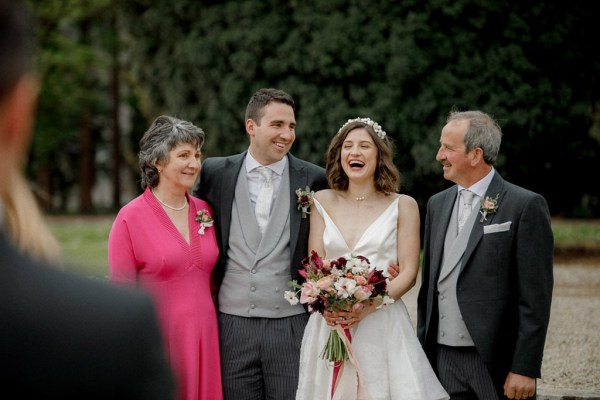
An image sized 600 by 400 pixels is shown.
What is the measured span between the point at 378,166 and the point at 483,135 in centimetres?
74

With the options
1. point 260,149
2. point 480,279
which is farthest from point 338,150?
point 480,279

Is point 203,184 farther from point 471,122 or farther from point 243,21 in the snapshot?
point 243,21

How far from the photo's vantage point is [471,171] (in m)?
4.37

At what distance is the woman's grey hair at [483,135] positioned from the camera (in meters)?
4.31

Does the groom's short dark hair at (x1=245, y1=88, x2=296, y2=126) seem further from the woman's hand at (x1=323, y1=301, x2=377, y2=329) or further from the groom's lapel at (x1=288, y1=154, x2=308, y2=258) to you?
the woman's hand at (x1=323, y1=301, x2=377, y2=329)

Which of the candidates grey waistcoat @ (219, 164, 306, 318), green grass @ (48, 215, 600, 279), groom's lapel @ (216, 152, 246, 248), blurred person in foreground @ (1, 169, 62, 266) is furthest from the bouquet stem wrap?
green grass @ (48, 215, 600, 279)

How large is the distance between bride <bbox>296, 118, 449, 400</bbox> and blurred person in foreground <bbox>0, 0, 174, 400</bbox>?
11.1 ft

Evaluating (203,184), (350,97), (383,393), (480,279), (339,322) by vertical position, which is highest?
(350,97)

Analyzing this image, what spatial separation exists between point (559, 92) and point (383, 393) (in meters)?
10.4

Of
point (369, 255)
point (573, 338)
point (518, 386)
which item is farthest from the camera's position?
point (573, 338)

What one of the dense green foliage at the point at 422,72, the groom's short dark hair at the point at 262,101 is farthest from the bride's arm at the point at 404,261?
the dense green foliage at the point at 422,72

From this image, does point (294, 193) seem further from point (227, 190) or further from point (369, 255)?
point (369, 255)

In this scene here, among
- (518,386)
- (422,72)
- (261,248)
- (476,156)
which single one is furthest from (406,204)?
(422,72)

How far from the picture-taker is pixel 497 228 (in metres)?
4.12
